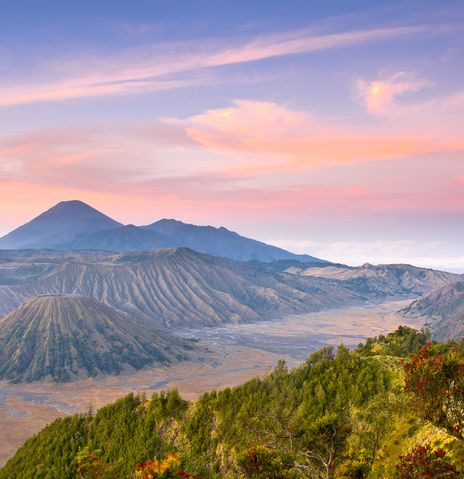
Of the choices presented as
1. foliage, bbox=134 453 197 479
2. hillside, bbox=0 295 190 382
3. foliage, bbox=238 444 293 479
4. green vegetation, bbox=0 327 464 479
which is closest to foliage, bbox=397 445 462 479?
green vegetation, bbox=0 327 464 479

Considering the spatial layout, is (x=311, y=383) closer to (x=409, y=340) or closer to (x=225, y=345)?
(x=409, y=340)

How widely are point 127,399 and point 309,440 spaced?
38077mm

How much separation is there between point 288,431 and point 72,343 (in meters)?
149

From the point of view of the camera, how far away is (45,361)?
495 feet

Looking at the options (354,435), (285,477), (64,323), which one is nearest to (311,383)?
(354,435)

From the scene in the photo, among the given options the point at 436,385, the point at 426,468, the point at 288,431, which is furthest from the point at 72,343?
the point at 426,468

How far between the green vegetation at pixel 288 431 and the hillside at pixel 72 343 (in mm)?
93574

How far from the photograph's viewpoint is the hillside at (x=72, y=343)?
148363 millimetres

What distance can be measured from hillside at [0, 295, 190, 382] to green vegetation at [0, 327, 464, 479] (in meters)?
93.6

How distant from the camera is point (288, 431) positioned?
26500 millimetres

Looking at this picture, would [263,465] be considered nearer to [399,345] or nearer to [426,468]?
[426,468]

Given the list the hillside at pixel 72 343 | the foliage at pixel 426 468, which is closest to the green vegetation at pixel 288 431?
the foliage at pixel 426 468

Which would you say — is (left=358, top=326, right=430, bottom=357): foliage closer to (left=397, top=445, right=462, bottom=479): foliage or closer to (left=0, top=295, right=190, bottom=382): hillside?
(left=397, top=445, right=462, bottom=479): foliage

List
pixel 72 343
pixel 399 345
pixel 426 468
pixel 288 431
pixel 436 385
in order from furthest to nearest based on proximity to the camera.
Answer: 1. pixel 72 343
2. pixel 399 345
3. pixel 288 431
4. pixel 436 385
5. pixel 426 468
